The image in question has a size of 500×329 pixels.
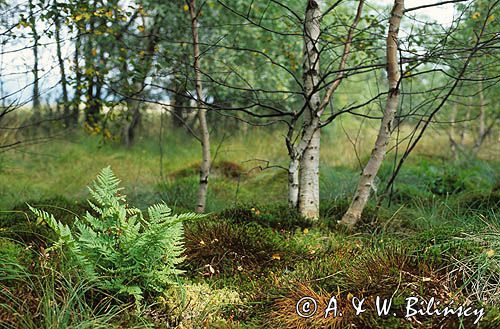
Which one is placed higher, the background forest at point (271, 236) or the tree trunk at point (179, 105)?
the tree trunk at point (179, 105)

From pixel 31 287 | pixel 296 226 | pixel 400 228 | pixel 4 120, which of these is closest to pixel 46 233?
pixel 31 287

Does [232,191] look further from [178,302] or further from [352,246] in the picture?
[178,302]

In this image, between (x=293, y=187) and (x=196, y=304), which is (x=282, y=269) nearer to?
(x=196, y=304)

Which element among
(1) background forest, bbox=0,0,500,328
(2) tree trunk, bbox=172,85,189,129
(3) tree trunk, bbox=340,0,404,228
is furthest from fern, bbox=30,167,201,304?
(3) tree trunk, bbox=340,0,404,228

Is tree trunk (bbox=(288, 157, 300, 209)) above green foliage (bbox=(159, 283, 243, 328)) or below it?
above

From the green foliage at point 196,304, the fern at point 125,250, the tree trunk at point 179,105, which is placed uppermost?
the tree trunk at point 179,105

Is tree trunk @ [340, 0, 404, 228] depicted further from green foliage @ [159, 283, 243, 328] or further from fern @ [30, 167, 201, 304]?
fern @ [30, 167, 201, 304]

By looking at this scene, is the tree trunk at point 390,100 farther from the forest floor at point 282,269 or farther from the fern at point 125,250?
the fern at point 125,250

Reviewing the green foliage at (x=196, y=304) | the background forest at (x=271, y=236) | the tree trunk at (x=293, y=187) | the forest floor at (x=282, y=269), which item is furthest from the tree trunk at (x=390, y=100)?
the green foliage at (x=196, y=304)

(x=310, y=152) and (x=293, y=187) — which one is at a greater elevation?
(x=310, y=152)

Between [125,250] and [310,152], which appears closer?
[125,250]

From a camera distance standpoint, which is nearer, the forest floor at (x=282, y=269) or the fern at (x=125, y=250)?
the forest floor at (x=282, y=269)

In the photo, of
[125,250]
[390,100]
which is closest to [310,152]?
[390,100]

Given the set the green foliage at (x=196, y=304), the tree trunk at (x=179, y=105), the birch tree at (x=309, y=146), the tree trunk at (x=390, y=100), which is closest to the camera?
the green foliage at (x=196, y=304)
